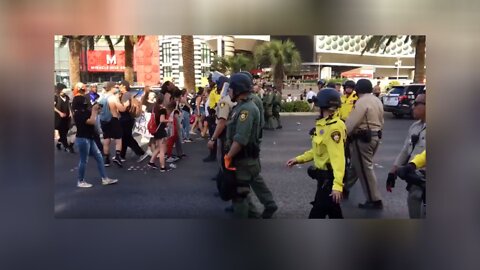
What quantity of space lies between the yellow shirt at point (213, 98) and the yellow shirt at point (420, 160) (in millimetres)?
2028

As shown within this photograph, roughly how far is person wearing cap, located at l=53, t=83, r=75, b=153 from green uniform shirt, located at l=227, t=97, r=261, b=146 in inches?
64.1

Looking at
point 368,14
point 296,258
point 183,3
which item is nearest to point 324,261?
point 296,258

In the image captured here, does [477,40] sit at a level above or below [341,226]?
above

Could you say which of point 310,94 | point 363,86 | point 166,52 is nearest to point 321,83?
point 310,94

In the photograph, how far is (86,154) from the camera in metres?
4.71

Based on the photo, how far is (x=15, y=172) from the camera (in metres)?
4.31

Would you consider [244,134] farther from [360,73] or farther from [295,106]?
[360,73]

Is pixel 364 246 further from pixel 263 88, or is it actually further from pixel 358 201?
pixel 263 88

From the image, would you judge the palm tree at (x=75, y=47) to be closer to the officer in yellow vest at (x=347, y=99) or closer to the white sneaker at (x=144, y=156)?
the white sneaker at (x=144, y=156)

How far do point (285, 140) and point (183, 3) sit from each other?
1551 mm

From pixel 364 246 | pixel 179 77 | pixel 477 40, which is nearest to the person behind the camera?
pixel 477 40

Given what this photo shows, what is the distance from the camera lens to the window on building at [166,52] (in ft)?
14.2

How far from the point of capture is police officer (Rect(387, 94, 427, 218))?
4.19m

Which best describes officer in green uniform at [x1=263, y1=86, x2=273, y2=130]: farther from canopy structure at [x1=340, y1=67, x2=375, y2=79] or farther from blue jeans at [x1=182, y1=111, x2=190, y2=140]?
blue jeans at [x1=182, y1=111, x2=190, y2=140]
